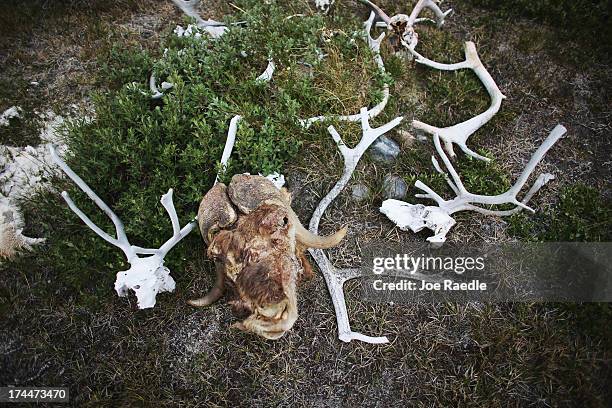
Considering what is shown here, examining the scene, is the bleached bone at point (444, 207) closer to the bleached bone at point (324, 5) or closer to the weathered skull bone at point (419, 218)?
the weathered skull bone at point (419, 218)

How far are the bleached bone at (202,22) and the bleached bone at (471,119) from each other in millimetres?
1822

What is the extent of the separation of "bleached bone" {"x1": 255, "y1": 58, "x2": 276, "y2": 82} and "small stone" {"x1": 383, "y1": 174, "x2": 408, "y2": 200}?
1.35 meters

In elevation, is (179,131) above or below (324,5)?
below

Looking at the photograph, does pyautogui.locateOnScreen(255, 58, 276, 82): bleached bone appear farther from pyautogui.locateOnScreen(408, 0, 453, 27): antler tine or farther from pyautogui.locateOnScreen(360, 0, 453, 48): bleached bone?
pyautogui.locateOnScreen(408, 0, 453, 27): antler tine

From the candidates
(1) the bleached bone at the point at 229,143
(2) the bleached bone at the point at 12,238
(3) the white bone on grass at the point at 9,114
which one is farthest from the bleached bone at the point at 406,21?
(2) the bleached bone at the point at 12,238

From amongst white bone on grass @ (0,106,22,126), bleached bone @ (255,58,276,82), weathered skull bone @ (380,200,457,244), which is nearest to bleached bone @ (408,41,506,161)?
weathered skull bone @ (380,200,457,244)

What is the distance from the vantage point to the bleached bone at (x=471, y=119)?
157 inches

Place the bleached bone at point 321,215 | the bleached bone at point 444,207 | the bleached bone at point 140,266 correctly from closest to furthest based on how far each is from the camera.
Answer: the bleached bone at point 140,266, the bleached bone at point 321,215, the bleached bone at point 444,207

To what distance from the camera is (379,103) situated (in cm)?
410

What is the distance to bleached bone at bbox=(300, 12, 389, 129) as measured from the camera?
12.9 ft

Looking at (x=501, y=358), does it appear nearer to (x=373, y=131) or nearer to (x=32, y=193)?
(x=373, y=131)

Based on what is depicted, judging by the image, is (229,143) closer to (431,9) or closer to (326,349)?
(326,349)

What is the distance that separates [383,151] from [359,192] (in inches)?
17.2

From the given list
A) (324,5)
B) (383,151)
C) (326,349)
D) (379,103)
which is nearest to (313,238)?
(326,349)
